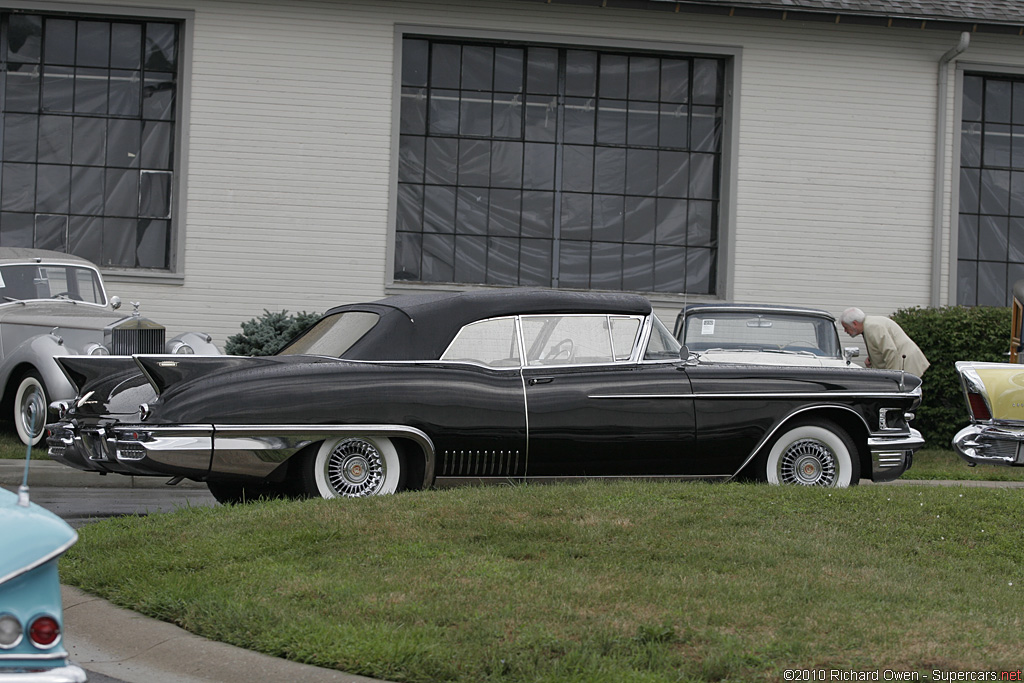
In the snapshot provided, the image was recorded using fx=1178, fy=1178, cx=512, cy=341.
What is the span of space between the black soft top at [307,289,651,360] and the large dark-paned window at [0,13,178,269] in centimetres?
815

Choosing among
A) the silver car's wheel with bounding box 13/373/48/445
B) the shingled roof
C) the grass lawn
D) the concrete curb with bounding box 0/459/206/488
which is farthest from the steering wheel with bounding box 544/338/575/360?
the shingled roof

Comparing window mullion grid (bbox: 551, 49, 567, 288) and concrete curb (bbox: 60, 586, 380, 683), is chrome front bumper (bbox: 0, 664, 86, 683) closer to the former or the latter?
concrete curb (bbox: 60, 586, 380, 683)

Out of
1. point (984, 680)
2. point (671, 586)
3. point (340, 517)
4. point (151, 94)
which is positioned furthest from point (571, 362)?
point (151, 94)

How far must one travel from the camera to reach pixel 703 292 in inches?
637

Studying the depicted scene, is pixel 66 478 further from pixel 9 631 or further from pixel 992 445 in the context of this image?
pixel 992 445

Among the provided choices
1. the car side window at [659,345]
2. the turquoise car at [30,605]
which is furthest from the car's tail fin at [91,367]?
the turquoise car at [30,605]

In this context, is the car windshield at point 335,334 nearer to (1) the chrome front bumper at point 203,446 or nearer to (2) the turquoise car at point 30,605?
(1) the chrome front bumper at point 203,446

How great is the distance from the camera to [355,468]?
7215 millimetres

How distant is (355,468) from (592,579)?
7.81 ft

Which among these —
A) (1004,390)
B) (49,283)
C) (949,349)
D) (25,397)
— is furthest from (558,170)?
(1004,390)

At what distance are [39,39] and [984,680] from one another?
14337 millimetres

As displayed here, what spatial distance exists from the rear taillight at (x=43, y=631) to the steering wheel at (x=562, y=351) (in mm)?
4912

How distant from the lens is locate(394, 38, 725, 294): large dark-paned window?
51.6 ft

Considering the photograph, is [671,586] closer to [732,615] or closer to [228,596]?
[732,615]
